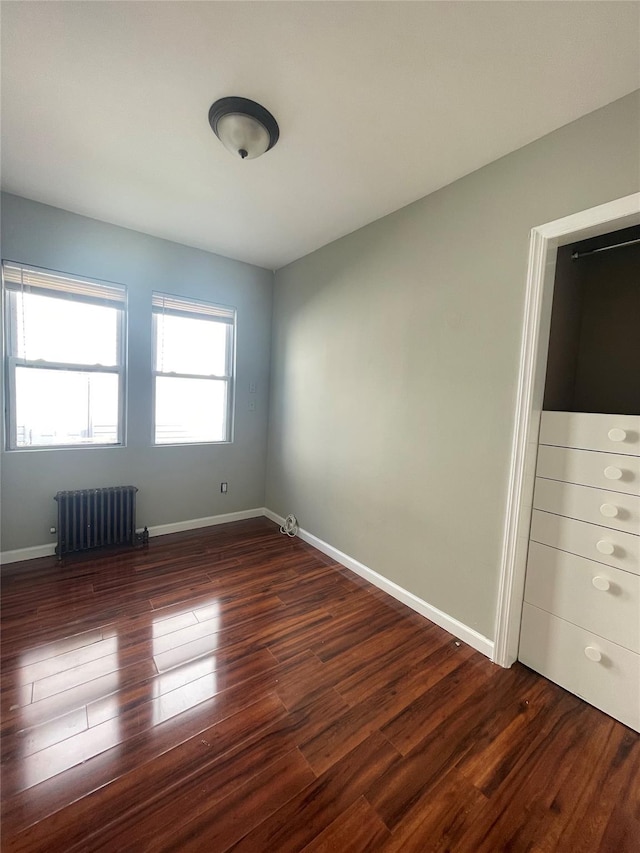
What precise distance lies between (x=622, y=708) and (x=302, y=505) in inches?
98.0

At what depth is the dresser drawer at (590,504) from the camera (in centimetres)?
151

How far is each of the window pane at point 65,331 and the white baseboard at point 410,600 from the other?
2.55 metres

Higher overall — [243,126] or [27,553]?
[243,126]

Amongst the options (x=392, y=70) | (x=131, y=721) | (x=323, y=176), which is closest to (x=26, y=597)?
(x=131, y=721)

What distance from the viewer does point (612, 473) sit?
154 cm

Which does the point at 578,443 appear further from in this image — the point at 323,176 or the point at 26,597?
the point at 26,597

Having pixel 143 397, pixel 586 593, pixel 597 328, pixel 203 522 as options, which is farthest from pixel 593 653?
pixel 143 397

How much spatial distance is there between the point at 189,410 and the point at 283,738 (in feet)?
9.21

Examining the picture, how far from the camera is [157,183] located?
2.26 m

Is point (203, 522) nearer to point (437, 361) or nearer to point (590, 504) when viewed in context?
point (437, 361)

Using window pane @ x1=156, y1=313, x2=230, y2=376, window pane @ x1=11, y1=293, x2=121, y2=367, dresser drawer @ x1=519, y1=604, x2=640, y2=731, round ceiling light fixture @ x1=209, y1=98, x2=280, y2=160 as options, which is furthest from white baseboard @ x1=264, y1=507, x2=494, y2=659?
round ceiling light fixture @ x1=209, y1=98, x2=280, y2=160

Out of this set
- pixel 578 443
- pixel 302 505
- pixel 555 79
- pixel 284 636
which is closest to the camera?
pixel 555 79

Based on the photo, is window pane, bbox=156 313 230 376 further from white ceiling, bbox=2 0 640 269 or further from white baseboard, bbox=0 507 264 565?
white baseboard, bbox=0 507 264 565

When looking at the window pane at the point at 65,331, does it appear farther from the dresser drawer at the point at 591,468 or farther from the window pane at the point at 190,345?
the dresser drawer at the point at 591,468
